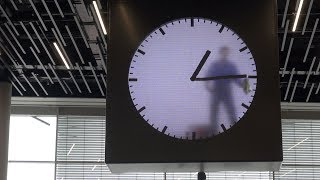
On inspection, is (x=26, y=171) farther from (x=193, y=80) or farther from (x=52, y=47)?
(x=193, y=80)

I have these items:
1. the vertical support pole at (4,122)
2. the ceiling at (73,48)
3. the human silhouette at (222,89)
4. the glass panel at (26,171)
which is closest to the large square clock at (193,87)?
the human silhouette at (222,89)

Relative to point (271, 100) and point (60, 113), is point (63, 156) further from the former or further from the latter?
point (271, 100)

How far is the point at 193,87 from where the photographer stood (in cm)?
319

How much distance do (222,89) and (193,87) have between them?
0.49 ft

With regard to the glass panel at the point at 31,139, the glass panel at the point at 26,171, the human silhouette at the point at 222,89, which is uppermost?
the glass panel at the point at 31,139

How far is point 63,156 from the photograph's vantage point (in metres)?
15.8

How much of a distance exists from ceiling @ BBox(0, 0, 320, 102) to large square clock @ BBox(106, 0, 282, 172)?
666cm

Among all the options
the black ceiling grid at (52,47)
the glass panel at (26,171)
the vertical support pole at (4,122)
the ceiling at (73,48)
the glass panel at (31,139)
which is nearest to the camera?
the ceiling at (73,48)

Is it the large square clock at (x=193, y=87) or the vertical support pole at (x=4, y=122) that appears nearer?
the large square clock at (x=193, y=87)

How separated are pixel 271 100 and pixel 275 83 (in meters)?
0.10

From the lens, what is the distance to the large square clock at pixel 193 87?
10.3 ft

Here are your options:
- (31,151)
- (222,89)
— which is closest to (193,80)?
(222,89)

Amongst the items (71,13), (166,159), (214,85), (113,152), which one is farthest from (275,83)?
(71,13)

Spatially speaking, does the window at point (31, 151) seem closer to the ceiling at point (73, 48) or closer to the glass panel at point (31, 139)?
the glass panel at point (31, 139)
